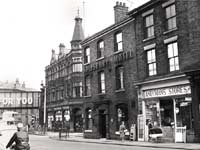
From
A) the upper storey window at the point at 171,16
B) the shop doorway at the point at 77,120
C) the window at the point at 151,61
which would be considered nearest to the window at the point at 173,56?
the upper storey window at the point at 171,16

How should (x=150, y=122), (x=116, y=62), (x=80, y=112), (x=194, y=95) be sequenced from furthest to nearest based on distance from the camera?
1. (x=80, y=112)
2. (x=116, y=62)
3. (x=150, y=122)
4. (x=194, y=95)

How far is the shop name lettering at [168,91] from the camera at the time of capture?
911 inches

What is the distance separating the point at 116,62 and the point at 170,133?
905 cm

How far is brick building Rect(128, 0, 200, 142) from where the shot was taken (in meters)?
22.6

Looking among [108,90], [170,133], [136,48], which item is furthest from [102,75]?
[170,133]

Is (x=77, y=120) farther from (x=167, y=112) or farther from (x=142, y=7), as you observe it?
(x=167, y=112)

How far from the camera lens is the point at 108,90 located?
3191 cm

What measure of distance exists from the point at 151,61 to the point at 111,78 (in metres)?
5.90

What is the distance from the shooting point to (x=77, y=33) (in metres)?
54.3


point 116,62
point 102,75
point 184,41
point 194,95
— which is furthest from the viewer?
point 102,75

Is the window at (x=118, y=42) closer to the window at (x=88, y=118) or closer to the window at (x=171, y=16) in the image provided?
the window at (x=171, y=16)

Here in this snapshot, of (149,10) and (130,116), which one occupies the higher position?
(149,10)

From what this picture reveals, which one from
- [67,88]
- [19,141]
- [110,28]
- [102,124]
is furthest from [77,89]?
[19,141]

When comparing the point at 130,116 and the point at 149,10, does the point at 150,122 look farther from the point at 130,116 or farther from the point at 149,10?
the point at 149,10
